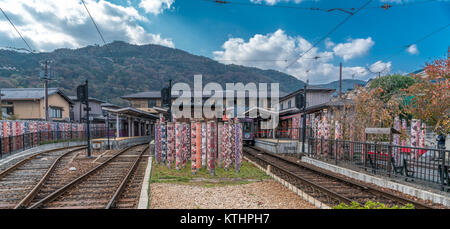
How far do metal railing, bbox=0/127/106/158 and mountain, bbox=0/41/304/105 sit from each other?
42543 mm

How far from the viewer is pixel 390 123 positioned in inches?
479

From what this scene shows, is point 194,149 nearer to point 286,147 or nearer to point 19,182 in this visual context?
point 19,182

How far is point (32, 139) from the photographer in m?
16.4

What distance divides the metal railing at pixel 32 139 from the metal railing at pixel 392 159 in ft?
54.8

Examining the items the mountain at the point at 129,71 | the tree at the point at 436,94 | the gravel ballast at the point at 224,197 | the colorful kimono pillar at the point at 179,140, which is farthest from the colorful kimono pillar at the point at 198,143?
Result: the mountain at the point at 129,71

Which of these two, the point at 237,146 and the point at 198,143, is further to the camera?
the point at 237,146

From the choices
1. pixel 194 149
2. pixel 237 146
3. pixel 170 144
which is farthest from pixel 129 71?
pixel 237 146

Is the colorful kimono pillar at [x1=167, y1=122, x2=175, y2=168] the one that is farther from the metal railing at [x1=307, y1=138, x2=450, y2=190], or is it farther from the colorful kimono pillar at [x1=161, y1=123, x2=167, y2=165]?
the metal railing at [x1=307, y1=138, x2=450, y2=190]

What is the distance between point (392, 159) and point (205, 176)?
6.50 m

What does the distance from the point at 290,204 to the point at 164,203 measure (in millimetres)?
3081

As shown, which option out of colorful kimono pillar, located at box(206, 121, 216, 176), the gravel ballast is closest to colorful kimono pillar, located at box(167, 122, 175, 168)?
colorful kimono pillar, located at box(206, 121, 216, 176)
